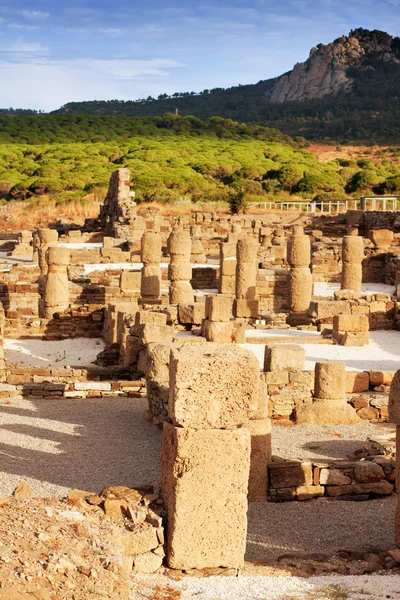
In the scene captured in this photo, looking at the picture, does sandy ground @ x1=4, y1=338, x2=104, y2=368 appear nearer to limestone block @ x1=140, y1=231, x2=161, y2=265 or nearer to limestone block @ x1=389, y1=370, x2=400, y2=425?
limestone block @ x1=140, y1=231, x2=161, y2=265

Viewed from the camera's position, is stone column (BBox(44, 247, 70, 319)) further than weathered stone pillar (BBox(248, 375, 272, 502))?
Yes

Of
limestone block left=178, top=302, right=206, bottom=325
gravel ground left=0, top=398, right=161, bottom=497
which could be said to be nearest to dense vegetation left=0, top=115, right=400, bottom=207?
limestone block left=178, top=302, right=206, bottom=325

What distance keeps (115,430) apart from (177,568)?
4566 mm

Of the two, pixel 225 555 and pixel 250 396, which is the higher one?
pixel 250 396

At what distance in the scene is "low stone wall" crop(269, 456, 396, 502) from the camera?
10000 mm

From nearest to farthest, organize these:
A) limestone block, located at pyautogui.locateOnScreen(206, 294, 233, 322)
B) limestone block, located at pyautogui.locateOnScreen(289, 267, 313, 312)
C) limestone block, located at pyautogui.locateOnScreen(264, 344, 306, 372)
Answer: limestone block, located at pyautogui.locateOnScreen(264, 344, 306, 372)
limestone block, located at pyautogui.locateOnScreen(206, 294, 233, 322)
limestone block, located at pyautogui.locateOnScreen(289, 267, 313, 312)

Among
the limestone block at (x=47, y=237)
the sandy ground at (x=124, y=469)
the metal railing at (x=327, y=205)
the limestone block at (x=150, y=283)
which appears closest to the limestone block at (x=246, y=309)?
the limestone block at (x=150, y=283)

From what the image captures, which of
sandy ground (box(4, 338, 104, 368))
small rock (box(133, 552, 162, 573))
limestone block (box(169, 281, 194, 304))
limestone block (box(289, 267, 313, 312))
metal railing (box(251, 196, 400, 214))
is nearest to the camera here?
small rock (box(133, 552, 162, 573))

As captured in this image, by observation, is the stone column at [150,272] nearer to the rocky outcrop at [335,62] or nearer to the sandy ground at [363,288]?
the sandy ground at [363,288]

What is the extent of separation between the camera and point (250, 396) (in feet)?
25.1

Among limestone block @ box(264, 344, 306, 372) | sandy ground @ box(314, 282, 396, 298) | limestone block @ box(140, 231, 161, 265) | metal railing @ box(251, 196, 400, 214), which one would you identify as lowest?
limestone block @ box(264, 344, 306, 372)

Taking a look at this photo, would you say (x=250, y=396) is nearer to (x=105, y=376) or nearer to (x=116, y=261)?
(x=105, y=376)

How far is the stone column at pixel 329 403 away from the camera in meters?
13.2

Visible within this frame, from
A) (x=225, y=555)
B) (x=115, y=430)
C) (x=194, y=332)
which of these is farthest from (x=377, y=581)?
(x=194, y=332)
